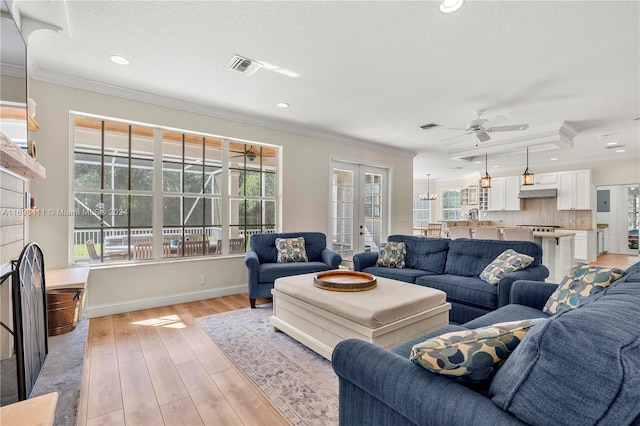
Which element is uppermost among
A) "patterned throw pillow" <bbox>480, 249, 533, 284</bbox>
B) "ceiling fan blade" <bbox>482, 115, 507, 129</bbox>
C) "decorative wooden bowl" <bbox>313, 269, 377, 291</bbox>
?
"ceiling fan blade" <bbox>482, 115, 507, 129</bbox>

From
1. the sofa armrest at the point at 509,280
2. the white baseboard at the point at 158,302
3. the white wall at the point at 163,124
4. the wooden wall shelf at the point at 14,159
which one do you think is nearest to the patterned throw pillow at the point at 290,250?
the white wall at the point at 163,124

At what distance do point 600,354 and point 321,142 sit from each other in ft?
16.9

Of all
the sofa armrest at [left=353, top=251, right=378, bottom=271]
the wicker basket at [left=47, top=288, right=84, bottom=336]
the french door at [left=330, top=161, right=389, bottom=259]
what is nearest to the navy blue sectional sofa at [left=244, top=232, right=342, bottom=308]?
the sofa armrest at [left=353, top=251, right=378, bottom=271]

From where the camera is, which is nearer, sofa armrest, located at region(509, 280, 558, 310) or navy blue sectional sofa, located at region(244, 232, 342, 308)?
sofa armrest, located at region(509, 280, 558, 310)

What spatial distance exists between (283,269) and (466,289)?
212 centimetres

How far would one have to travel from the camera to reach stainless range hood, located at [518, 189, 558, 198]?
8.15m

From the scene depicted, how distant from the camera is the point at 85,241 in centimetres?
363

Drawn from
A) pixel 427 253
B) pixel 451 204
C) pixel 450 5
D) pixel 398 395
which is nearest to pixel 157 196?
pixel 427 253

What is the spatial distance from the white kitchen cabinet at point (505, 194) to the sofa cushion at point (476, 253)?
630 centimetres

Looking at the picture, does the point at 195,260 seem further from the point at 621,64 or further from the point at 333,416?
the point at 621,64

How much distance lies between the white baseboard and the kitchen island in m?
4.94

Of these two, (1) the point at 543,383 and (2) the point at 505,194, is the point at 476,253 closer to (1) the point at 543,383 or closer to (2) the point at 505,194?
(1) the point at 543,383

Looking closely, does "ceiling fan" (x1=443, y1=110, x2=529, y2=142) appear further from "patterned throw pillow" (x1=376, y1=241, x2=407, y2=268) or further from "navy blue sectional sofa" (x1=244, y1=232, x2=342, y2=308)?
"navy blue sectional sofa" (x1=244, y1=232, x2=342, y2=308)

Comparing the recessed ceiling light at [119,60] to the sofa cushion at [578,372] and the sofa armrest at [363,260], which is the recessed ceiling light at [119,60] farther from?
the sofa cushion at [578,372]
